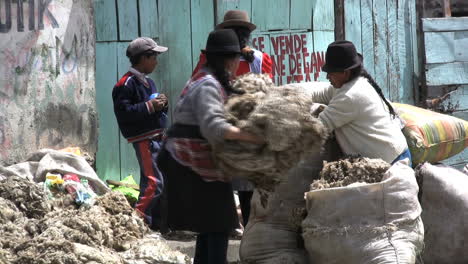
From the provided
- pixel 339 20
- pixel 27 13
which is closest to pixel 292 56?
pixel 339 20

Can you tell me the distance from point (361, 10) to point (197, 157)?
14.3 feet

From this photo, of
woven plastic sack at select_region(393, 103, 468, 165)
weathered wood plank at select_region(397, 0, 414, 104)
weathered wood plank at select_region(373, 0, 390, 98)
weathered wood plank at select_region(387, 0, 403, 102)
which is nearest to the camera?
woven plastic sack at select_region(393, 103, 468, 165)

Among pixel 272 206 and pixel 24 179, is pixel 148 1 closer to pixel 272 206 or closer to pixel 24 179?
pixel 24 179

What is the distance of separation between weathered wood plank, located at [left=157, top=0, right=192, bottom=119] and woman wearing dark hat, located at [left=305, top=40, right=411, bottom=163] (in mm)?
2355

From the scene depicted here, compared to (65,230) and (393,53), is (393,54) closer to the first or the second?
(393,53)

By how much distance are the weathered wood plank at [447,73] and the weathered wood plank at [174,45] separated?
9.25ft

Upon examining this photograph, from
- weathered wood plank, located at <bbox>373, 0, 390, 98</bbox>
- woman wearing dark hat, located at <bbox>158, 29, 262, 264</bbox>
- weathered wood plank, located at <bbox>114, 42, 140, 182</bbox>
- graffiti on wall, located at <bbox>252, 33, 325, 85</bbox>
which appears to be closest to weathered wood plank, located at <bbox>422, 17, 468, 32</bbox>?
weathered wood plank, located at <bbox>373, 0, 390, 98</bbox>

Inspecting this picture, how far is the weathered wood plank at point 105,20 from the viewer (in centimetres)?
750

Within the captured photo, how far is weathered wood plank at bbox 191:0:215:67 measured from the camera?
25.5 feet

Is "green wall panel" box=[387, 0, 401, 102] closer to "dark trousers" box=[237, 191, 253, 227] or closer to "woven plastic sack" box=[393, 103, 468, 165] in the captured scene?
"woven plastic sack" box=[393, 103, 468, 165]

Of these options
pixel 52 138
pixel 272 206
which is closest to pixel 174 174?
pixel 272 206

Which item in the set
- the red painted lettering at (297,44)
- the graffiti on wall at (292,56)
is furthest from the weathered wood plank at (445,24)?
the red painted lettering at (297,44)

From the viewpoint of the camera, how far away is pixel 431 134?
6.38 m

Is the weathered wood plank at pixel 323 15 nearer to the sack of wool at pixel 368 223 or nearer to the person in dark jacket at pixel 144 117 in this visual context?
the person in dark jacket at pixel 144 117
